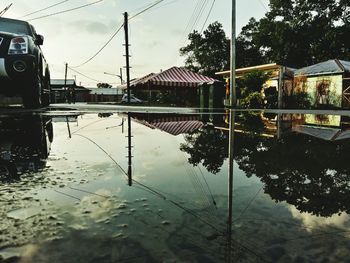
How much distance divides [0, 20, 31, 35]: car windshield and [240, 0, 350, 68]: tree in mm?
38893

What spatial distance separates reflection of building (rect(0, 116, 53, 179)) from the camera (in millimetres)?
2662

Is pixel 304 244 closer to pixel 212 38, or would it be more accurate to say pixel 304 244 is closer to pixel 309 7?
pixel 309 7

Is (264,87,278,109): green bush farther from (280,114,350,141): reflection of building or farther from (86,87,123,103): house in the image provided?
(86,87,123,103): house

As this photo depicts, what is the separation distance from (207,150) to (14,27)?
690 centimetres

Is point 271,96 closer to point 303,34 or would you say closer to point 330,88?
point 330,88

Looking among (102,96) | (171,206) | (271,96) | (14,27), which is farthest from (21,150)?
(102,96)

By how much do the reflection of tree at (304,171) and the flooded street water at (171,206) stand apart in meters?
0.01

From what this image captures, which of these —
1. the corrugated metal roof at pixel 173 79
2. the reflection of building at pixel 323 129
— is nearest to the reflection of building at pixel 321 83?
the corrugated metal roof at pixel 173 79

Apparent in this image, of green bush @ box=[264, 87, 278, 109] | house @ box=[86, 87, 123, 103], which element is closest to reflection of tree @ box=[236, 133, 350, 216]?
green bush @ box=[264, 87, 278, 109]

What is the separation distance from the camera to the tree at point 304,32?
39.8m

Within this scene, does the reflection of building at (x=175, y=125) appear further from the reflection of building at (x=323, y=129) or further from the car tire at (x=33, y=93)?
the car tire at (x=33, y=93)

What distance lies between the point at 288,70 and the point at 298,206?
2583 centimetres

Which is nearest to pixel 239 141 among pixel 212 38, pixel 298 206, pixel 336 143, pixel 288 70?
pixel 336 143

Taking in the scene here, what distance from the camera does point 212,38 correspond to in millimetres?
64812
